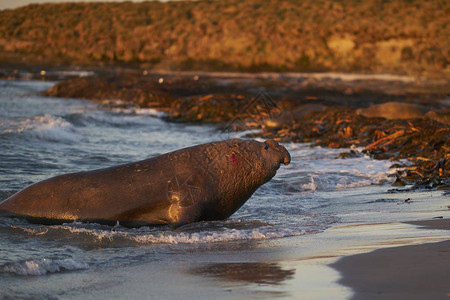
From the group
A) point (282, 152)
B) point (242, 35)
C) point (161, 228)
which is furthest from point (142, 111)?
point (242, 35)

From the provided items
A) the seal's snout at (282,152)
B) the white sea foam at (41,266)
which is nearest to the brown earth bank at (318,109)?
the seal's snout at (282,152)

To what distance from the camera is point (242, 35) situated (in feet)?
146

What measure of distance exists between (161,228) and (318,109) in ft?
37.5

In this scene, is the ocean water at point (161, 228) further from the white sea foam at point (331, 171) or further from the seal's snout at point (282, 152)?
the seal's snout at point (282, 152)

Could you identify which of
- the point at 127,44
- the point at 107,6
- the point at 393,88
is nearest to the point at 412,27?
the point at 393,88

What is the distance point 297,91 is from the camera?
85.7 ft

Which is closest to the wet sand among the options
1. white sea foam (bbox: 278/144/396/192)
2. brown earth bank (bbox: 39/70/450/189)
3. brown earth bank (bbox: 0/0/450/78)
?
brown earth bank (bbox: 39/70/450/189)

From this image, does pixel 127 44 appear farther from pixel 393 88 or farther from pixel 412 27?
pixel 393 88

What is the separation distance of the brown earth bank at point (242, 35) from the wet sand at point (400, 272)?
28.9m

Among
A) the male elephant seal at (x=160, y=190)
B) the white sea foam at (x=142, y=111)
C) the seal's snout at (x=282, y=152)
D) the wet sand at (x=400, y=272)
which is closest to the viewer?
the wet sand at (x=400, y=272)

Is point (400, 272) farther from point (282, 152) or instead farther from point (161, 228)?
point (282, 152)

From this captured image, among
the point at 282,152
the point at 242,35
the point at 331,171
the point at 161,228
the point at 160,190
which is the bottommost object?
the point at 331,171

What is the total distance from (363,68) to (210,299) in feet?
112

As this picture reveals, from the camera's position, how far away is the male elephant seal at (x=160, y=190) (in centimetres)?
702
